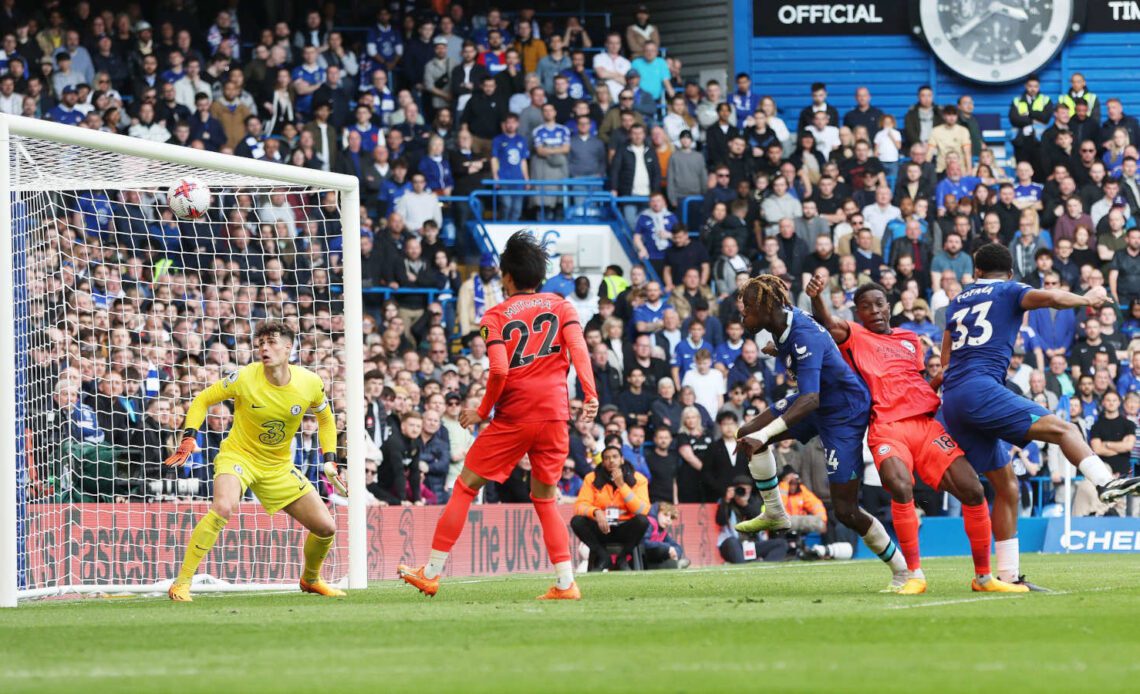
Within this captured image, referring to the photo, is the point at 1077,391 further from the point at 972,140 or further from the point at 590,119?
the point at 590,119

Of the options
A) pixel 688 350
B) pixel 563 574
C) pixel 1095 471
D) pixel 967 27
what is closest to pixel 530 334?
pixel 563 574

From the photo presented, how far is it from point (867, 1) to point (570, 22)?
241 inches

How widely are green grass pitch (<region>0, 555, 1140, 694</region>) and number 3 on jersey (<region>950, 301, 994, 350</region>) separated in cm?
166

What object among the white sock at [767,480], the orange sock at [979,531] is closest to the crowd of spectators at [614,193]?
the white sock at [767,480]

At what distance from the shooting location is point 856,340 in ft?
38.9

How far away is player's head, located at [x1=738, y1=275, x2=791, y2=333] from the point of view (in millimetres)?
11359

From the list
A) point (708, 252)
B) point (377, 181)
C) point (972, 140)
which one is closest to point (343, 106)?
point (377, 181)

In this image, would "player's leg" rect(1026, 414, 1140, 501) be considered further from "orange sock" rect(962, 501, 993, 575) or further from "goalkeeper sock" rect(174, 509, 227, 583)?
"goalkeeper sock" rect(174, 509, 227, 583)

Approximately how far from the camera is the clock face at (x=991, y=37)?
1208 inches

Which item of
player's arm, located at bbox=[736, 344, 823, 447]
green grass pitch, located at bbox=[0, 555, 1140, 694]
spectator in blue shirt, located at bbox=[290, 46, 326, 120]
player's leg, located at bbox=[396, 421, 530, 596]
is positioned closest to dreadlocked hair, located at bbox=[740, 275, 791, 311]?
player's arm, located at bbox=[736, 344, 823, 447]

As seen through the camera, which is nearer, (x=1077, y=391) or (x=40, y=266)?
(x=40, y=266)

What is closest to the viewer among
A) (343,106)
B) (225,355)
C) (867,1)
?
(225,355)

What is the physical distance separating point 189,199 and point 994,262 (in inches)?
228

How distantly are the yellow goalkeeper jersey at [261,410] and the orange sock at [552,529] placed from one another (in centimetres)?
214
